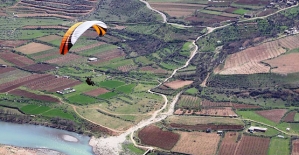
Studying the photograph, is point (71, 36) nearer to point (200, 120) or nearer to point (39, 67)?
point (200, 120)

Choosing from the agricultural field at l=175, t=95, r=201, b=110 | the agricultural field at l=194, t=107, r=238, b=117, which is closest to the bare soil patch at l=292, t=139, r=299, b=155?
the agricultural field at l=194, t=107, r=238, b=117

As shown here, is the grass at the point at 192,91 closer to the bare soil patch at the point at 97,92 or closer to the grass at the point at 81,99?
the bare soil patch at the point at 97,92

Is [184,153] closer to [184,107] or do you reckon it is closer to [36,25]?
[184,107]

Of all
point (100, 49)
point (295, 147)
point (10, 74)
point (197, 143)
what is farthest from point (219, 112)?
Result: point (10, 74)

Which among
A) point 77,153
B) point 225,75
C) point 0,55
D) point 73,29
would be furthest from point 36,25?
point 73,29

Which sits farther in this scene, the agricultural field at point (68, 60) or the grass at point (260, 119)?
the agricultural field at point (68, 60)

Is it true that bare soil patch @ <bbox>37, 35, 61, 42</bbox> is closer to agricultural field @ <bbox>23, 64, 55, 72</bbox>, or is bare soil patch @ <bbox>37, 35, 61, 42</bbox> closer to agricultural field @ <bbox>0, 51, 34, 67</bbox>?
agricultural field @ <bbox>0, 51, 34, 67</bbox>

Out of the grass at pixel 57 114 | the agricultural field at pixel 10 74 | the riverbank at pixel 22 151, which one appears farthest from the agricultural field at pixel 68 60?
the riverbank at pixel 22 151
